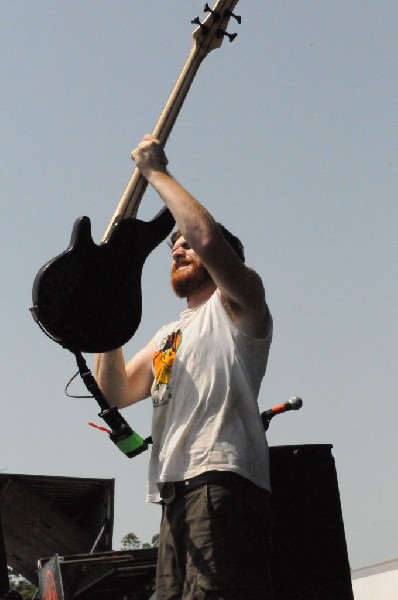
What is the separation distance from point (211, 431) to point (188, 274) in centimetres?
77

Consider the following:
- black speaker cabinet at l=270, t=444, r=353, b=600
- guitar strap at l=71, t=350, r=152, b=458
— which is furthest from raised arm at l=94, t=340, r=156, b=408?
black speaker cabinet at l=270, t=444, r=353, b=600

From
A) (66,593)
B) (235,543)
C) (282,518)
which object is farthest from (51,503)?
(235,543)

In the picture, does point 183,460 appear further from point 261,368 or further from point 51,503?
point 51,503

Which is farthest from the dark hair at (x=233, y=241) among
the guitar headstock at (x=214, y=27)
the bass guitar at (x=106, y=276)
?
the guitar headstock at (x=214, y=27)

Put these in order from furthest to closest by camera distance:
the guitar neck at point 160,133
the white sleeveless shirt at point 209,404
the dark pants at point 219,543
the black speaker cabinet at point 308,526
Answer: the black speaker cabinet at point 308,526 < the guitar neck at point 160,133 < the white sleeveless shirt at point 209,404 < the dark pants at point 219,543

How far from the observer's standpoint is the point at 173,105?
138 inches

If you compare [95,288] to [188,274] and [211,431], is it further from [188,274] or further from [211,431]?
[211,431]

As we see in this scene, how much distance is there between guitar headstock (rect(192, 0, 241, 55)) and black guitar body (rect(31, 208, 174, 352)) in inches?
31.6

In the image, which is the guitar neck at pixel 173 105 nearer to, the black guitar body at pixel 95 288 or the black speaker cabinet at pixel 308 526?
the black guitar body at pixel 95 288

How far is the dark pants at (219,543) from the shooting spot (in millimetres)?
2793

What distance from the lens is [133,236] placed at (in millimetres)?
3510

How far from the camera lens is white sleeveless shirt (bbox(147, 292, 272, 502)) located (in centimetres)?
294

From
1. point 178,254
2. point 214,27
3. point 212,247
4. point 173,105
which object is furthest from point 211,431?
point 214,27

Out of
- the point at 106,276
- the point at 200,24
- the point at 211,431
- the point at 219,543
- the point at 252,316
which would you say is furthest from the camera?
the point at 200,24
